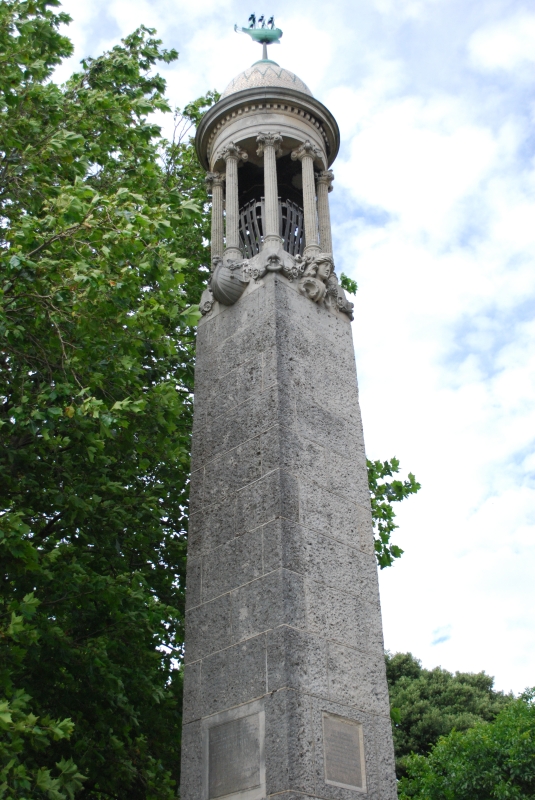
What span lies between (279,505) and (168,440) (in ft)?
10.1

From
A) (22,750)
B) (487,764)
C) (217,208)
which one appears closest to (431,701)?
(487,764)

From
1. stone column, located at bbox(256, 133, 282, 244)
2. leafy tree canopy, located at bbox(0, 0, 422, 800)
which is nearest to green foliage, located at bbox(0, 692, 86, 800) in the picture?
leafy tree canopy, located at bbox(0, 0, 422, 800)

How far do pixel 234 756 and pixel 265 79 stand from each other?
27.0 feet

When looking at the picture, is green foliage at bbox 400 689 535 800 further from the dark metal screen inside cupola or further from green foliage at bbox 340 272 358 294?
the dark metal screen inside cupola

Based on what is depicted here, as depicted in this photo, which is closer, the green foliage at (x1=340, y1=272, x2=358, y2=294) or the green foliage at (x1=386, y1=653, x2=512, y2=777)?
the green foliage at (x1=340, y1=272, x2=358, y2=294)

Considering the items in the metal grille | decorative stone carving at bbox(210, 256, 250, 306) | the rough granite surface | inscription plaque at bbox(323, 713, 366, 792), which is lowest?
inscription plaque at bbox(323, 713, 366, 792)

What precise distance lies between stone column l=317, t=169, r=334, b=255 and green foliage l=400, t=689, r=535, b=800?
14.0 meters

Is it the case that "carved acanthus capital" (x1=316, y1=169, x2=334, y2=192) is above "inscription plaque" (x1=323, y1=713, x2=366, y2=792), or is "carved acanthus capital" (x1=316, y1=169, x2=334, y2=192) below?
above

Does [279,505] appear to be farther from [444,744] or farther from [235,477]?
[444,744]

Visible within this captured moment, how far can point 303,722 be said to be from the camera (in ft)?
21.0

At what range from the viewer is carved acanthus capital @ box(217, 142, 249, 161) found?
10516 mm

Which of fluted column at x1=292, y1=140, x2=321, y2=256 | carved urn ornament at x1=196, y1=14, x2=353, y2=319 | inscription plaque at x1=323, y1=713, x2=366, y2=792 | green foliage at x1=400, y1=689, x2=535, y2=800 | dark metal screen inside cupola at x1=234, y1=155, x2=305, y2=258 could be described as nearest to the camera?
inscription plaque at x1=323, y1=713, x2=366, y2=792

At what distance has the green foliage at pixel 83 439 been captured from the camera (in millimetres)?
8656

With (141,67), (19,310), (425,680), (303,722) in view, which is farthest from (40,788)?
(425,680)
